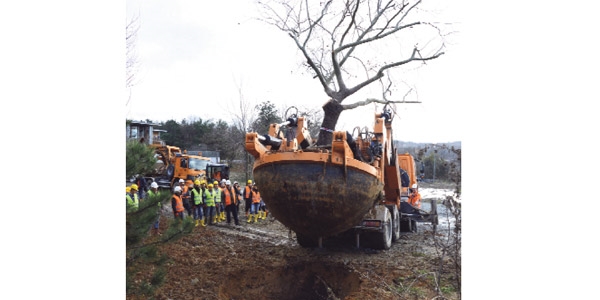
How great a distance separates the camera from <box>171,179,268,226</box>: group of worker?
7363 millimetres

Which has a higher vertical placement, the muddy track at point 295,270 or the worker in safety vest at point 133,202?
the worker in safety vest at point 133,202

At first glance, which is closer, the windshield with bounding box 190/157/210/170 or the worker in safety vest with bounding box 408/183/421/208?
the worker in safety vest with bounding box 408/183/421/208

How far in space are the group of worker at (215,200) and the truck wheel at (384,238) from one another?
2.73 meters

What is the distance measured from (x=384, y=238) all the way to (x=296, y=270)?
113 centimetres

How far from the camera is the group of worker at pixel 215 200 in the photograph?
7.36m

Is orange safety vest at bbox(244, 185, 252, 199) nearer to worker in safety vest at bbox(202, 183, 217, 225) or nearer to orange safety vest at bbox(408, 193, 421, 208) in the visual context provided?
worker in safety vest at bbox(202, 183, 217, 225)

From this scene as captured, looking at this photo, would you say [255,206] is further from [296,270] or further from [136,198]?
[136,198]

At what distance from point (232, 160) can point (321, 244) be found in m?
1.87

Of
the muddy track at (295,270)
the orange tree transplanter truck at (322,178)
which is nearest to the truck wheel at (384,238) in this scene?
the muddy track at (295,270)

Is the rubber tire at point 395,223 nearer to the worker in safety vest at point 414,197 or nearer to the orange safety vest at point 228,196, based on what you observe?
the worker in safety vest at point 414,197

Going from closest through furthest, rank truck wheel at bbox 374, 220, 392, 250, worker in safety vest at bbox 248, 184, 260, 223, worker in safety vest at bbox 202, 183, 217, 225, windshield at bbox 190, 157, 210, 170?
truck wheel at bbox 374, 220, 392, 250 < windshield at bbox 190, 157, 210, 170 < worker in safety vest at bbox 202, 183, 217, 225 < worker in safety vest at bbox 248, 184, 260, 223

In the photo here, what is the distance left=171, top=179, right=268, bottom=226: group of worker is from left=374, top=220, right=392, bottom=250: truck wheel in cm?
273

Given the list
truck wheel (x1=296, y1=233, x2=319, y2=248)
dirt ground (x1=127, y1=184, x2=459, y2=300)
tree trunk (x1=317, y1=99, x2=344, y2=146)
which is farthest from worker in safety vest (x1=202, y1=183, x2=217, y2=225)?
tree trunk (x1=317, y1=99, x2=344, y2=146)
